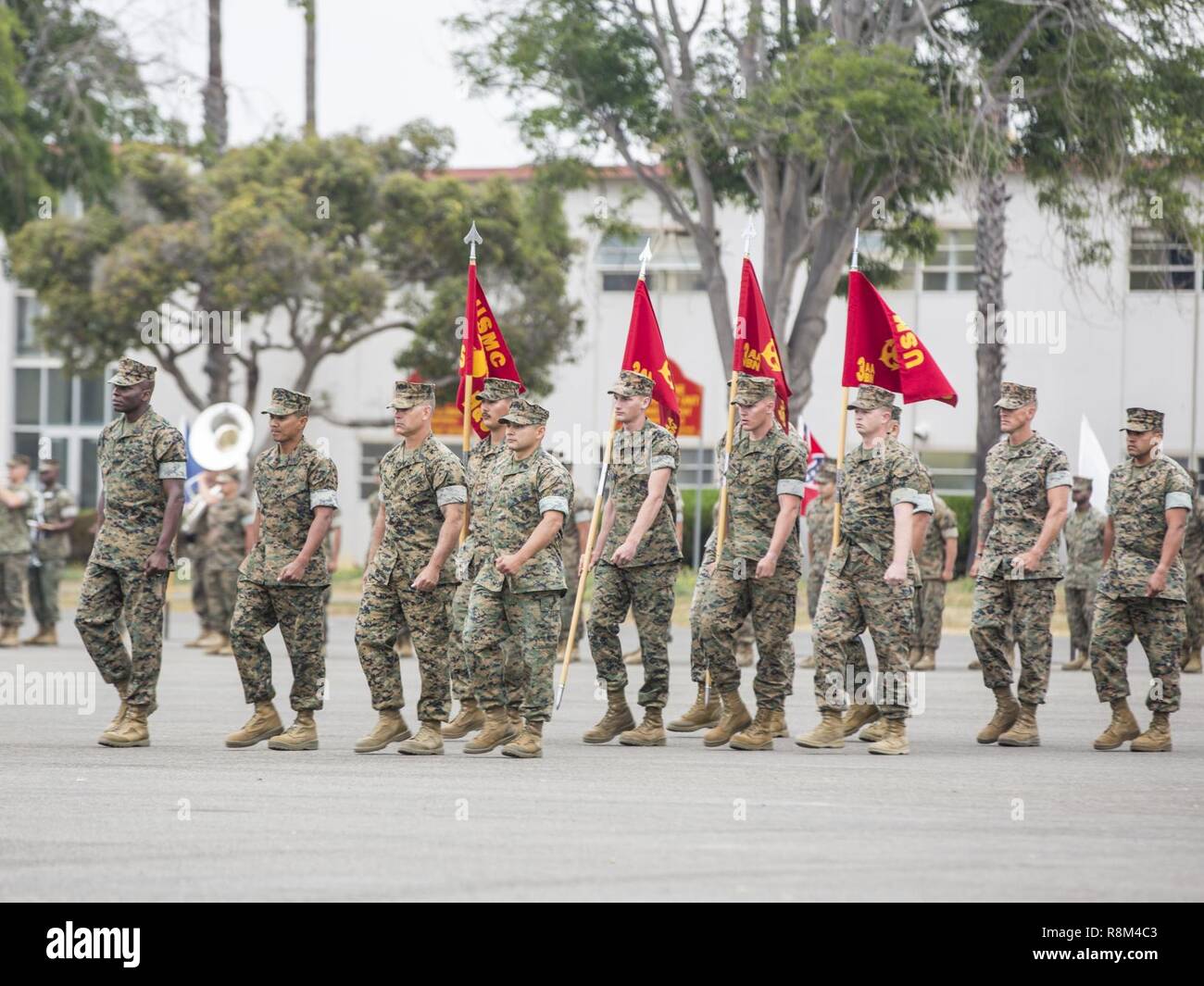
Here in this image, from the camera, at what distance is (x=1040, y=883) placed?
21.8ft

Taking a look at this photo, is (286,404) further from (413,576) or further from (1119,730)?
(1119,730)

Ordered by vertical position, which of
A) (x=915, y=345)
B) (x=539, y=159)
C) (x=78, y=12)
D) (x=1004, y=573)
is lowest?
(x=1004, y=573)

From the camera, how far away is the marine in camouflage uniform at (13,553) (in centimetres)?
1958

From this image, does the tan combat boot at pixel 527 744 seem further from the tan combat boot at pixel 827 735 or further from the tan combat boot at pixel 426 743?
the tan combat boot at pixel 827 735

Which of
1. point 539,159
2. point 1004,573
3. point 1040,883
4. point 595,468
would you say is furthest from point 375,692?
point 595,468

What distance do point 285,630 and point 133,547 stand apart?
0.93m

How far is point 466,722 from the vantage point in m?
11.4

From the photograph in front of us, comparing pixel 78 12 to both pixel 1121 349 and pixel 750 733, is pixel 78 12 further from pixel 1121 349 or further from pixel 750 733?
pixel 750 733

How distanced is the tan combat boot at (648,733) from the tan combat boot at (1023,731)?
6.53 ft

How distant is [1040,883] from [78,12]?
31.4 meters

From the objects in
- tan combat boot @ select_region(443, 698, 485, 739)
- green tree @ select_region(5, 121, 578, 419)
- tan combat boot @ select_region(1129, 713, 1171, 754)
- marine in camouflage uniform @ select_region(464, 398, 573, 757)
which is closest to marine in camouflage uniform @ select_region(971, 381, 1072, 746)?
tan combat boot @ select_region(1129, 713, 1171, 754)

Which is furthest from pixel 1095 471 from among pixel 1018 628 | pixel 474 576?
pixel 474 576

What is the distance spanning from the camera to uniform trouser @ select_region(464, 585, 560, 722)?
33.3 ft

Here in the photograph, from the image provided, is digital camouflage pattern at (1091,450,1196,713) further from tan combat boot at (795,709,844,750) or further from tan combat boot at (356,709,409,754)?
tan combat boot at (356,709,409,754)
